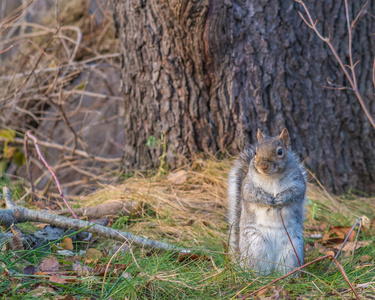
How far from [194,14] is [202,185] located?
1.23 m

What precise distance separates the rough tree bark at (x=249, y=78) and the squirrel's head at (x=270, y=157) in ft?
3.63

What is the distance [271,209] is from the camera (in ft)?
6.85

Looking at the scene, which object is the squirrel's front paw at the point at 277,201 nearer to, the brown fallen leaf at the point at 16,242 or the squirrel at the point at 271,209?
the squirrel at the point at 271,209

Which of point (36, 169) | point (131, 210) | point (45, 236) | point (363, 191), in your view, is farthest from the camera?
point (36, 169)

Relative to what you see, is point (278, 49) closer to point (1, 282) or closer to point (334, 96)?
point (334, 96)

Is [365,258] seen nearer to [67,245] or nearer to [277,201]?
[277,201]

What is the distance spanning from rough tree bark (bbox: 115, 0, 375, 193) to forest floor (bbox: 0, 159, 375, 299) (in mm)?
245

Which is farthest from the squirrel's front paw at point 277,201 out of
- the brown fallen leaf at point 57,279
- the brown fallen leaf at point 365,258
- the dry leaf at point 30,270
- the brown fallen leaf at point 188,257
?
the dry leaf at point 30,270

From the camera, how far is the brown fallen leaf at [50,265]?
1.86 meters

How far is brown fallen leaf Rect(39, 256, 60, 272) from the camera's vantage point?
1856 mm

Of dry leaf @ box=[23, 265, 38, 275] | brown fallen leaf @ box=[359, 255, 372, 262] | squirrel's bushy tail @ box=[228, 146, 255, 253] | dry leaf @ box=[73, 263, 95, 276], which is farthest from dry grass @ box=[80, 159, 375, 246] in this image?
dry leaf @ box=[23, 265, 38, 275]

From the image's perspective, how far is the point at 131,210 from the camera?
282 centimetres

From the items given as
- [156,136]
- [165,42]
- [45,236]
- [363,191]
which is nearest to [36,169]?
[156,136]

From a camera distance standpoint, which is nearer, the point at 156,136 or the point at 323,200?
the point at 323,200
